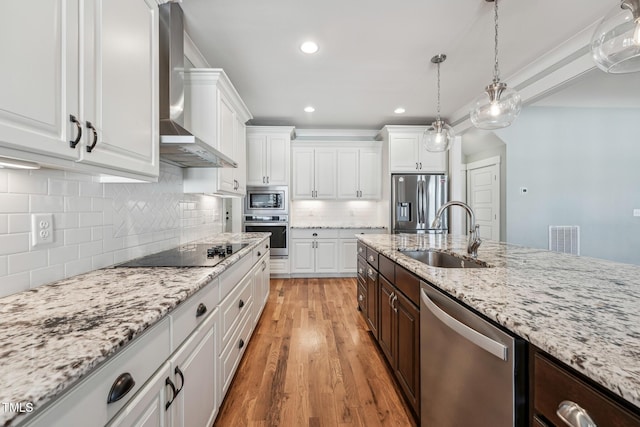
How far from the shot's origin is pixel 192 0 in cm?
185

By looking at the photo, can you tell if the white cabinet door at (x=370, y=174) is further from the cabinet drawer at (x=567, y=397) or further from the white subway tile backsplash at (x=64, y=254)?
the cabinet drawer at (x=567, y=397)

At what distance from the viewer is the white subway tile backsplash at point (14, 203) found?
3.15 feet

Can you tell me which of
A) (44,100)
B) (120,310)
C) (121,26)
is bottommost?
(120,310)

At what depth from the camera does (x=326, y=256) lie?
4539 millimetres

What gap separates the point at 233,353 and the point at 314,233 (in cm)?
288

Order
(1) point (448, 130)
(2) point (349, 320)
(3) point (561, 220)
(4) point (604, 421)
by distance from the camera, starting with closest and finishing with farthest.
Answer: (4) point (604, 421) → (1) point (448, 130) → (2) point (349, 320) → (3) point (561, 220)

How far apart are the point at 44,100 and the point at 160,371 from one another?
0.91 metres

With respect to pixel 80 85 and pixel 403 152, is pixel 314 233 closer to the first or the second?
pixel 403 152

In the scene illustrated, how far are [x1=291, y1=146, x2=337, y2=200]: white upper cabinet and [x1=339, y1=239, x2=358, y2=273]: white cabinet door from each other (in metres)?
0.86

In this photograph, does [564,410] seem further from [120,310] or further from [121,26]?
[121,26]

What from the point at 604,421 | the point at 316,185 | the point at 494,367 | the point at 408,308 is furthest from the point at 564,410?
the point at 316,185

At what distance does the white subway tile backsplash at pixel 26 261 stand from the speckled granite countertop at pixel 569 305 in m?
1.65

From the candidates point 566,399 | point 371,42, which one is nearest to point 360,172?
point 371,42

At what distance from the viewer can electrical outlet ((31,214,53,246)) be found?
1054 millimetres
